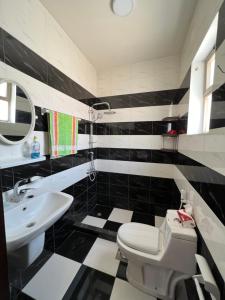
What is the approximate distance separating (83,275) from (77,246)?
0.37 metres

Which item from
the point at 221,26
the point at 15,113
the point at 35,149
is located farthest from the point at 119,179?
the point at 221,26

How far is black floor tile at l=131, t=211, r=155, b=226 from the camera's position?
2087 mm

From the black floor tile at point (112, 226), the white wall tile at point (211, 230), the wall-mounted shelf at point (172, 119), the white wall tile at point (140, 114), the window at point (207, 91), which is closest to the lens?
the white wall tile at point (211, 230)

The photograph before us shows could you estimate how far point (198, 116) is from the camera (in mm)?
→ 1320

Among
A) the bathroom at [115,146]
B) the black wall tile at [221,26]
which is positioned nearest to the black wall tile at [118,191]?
the bathroom at [115,146]

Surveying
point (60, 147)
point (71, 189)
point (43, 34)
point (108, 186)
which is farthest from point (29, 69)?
point (108, 186)

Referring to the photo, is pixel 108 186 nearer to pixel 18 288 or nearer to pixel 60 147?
pixel 60 147

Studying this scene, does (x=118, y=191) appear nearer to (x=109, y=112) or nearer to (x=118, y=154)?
(x=118, y=154)

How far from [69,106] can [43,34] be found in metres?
0.71

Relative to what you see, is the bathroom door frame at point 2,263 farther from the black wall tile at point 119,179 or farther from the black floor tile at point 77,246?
the black wall tile at point 119,179

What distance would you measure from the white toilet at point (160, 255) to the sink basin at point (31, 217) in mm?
672

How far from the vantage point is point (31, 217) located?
112 centimetres

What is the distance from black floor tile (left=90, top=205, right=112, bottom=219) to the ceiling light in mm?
2625

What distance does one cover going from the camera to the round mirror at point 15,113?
0.99 metres
